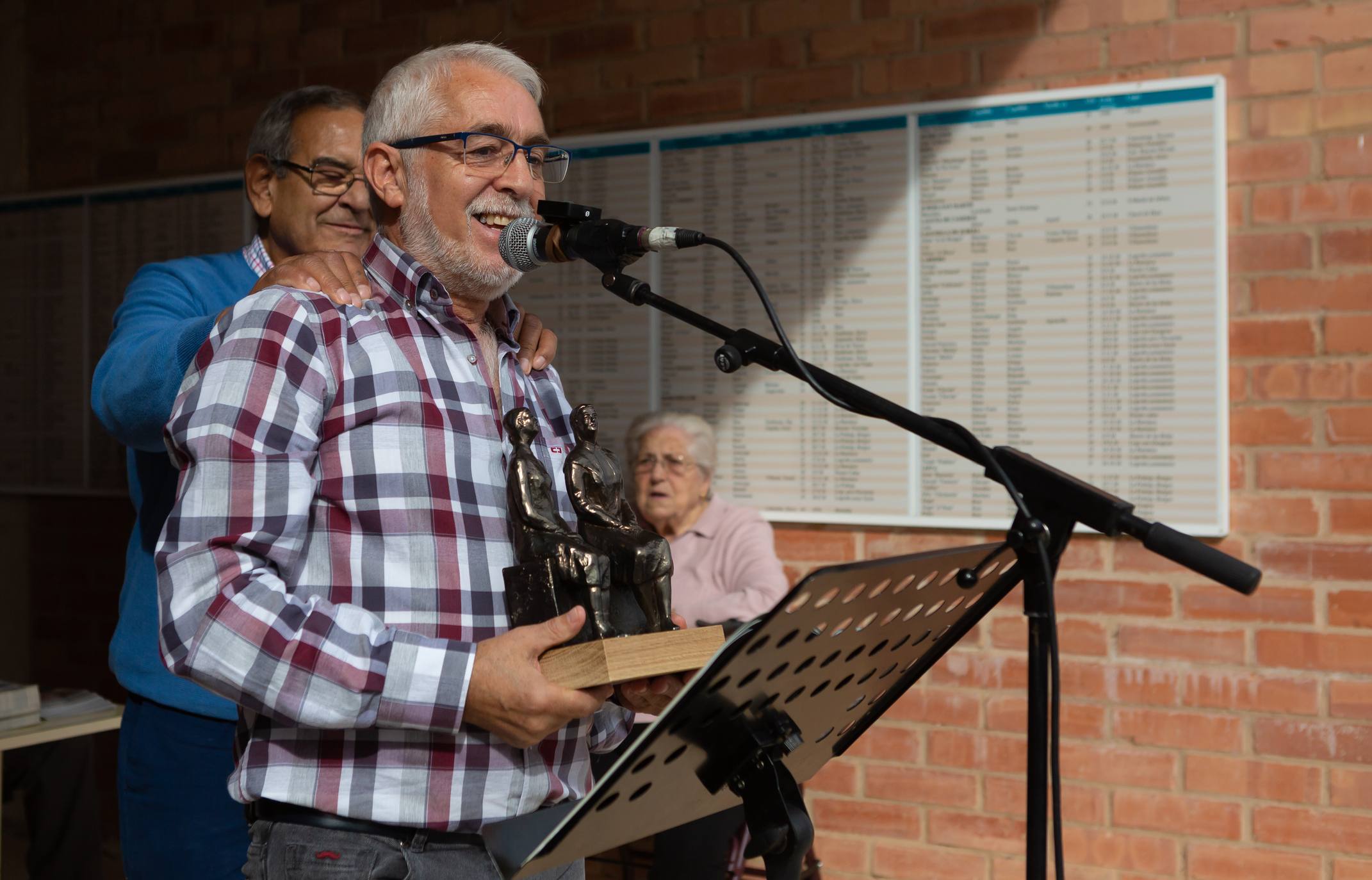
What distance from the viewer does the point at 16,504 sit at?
4180 mm

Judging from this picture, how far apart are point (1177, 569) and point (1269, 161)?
93 centimetres

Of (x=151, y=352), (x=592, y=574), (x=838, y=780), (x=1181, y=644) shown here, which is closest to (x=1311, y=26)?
(x=1181, y=644)

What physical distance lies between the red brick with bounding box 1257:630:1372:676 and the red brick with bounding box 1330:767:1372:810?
22 cm

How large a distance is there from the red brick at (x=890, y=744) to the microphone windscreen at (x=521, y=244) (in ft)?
6.89

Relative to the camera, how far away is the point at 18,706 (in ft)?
8.59

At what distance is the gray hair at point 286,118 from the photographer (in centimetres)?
210

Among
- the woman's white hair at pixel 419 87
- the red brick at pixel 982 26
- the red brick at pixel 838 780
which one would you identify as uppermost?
the red brick at pixel 982 26

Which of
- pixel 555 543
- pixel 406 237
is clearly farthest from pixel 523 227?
pixel 555 543

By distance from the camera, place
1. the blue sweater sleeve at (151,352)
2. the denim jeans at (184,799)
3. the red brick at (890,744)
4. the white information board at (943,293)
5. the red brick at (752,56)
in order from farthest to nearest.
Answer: the red brick at (752,56) → the red brick at (890,744) → the white information board at (943,293) → the denim jeans at (184,799) → the blue sweater sleeve at (151,352)

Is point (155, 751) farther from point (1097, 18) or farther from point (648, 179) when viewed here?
point (1097, 18)

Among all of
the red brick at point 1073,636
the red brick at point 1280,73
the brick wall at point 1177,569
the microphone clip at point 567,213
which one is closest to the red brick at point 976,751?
the brick wall at point 1177,569

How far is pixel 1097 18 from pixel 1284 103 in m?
0.46

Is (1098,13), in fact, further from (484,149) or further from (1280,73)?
(484,149)

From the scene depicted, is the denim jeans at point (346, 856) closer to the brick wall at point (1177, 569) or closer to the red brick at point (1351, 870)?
the brick wall at point (1177, 569)
